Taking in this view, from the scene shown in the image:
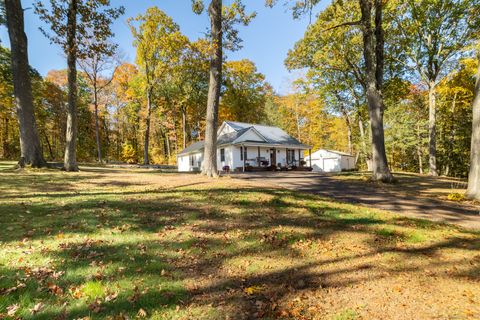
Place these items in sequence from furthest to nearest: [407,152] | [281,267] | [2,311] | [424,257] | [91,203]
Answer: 1. [407,152]
2. [91,203]
3. [424,257]
4. [281,267]
5. [2,311]

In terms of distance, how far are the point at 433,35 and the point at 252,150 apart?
1804cm

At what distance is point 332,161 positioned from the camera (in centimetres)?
3650

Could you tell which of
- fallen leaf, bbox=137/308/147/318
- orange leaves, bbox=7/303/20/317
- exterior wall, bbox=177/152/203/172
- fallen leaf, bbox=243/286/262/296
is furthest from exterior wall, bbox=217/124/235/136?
orange leaves, bbox=7/303/20/317

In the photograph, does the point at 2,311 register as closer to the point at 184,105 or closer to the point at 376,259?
the point at 376,259

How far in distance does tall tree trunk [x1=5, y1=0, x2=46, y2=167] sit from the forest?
1625 millimetres

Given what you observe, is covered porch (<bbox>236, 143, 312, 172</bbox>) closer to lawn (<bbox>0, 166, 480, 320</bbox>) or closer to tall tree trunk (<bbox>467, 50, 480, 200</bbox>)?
tall tree trunk (<bbox>467, 50, 480, 200</bbox>)

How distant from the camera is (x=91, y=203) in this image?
7.07 meters

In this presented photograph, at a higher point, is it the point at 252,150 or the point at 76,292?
the point at 252,150

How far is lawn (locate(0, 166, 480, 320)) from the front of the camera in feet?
→ 10.4

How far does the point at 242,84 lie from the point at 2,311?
1703 inches

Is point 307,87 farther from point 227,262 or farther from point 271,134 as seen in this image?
point 227,262

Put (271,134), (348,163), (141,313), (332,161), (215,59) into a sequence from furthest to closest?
1. (348,163)
2. (332,161)
3. (271,134)
4. (215,59)
5. (141,313)

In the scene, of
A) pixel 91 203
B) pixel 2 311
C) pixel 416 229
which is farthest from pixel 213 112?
pixel 2 311

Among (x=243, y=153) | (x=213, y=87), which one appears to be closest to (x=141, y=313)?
(x=213, y=87)
